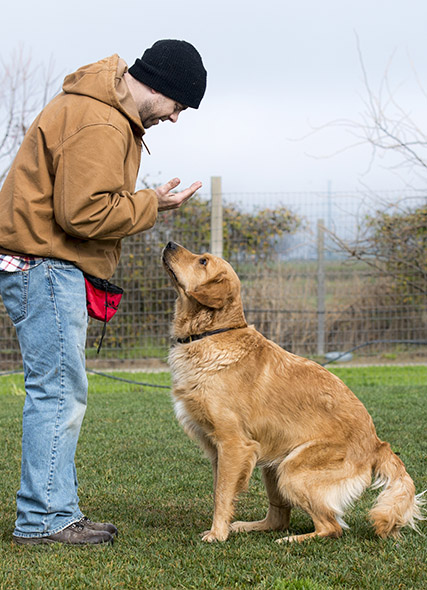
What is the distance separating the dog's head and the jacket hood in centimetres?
85

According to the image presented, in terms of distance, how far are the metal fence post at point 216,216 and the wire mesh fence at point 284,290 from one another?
0.69ft

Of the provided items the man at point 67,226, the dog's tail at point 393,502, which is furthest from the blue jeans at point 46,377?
the dog's tail at point 393,502

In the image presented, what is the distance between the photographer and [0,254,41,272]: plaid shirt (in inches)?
125

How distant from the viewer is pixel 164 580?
2826mm

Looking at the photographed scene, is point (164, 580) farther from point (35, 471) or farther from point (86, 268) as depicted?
point (86, 268)

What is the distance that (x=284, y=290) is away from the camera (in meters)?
10.3

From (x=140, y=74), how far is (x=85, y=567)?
2.24m

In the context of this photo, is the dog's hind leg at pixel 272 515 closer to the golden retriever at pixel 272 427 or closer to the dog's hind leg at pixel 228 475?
the golden retriever at pixel 272 427

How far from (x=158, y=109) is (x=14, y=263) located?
39.9 inches

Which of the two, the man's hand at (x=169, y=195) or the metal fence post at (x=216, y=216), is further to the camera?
the metal fence post at (x=216, y=216)

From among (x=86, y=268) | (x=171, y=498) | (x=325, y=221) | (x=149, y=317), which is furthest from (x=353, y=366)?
(x=86, y=268)

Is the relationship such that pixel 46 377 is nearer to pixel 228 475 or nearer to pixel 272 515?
pixel 228 475

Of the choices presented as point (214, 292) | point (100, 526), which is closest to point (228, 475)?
point (100, 526)

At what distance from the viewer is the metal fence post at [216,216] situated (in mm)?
9750
